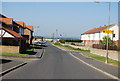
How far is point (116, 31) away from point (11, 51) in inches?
1521

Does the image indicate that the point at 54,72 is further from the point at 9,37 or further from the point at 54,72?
the point at 9,37

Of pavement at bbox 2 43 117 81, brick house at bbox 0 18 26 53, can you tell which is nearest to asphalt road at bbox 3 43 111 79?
pavement at bbox 2 43 117 81

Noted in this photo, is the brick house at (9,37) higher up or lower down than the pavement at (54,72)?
higher up

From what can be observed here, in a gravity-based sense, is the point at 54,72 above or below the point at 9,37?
below

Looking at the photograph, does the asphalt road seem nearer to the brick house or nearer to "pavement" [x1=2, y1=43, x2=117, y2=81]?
"pavement" [x1=2, y1=43, x2=117, y2=81]

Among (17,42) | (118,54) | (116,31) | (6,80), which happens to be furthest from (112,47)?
(6,80)

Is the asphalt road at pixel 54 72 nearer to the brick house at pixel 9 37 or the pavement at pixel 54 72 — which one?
the pavement at pixel 54 72

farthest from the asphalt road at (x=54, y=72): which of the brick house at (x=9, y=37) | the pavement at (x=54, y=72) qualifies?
the brick house at (x=9, y=37)

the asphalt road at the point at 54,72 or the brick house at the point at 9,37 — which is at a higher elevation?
the brick house at the point at 9,37

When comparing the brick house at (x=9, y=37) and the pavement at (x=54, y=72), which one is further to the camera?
the brick house at (x=9, y=37)

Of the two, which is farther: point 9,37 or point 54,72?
point 9,37

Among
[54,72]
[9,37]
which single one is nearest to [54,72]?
[54,72]

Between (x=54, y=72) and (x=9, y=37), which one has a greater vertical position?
(x=9, y=37)

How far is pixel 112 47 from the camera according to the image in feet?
127
